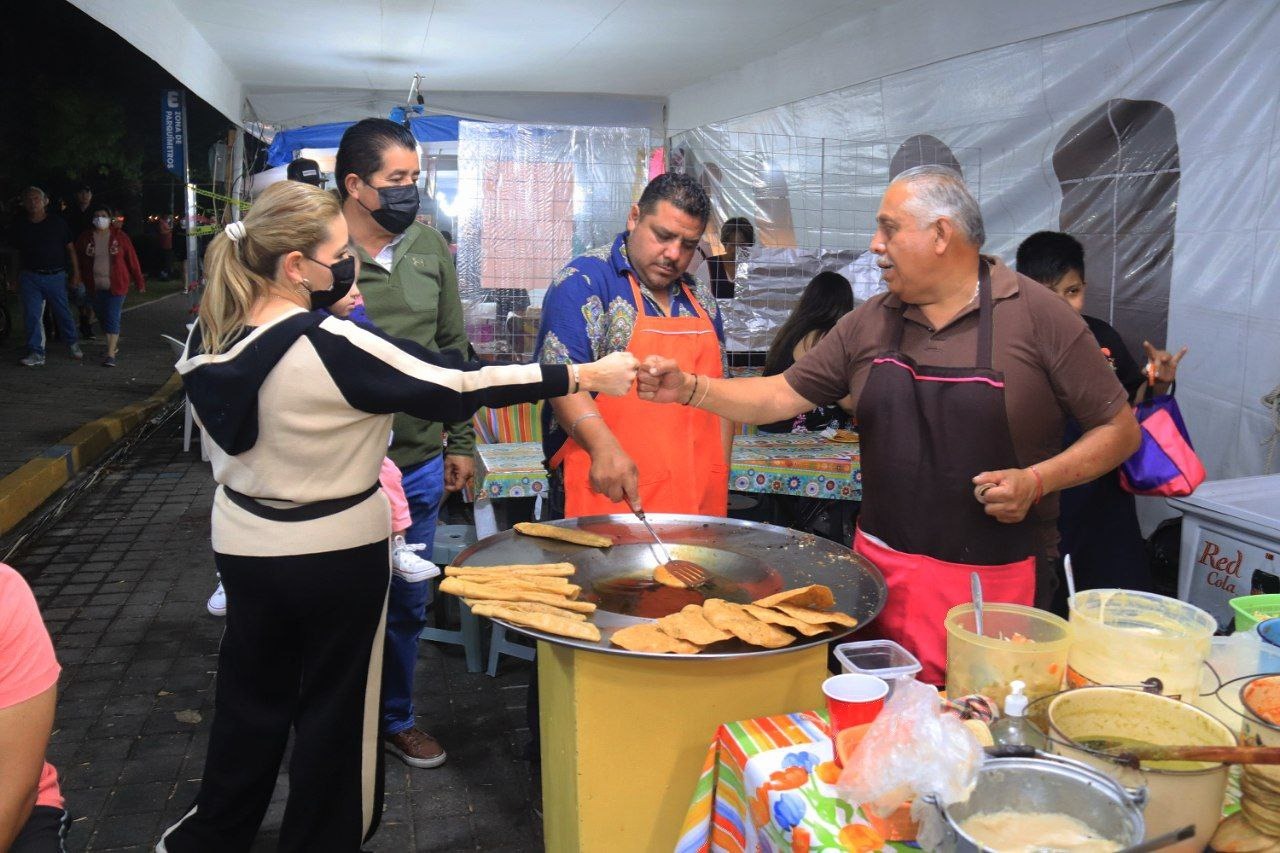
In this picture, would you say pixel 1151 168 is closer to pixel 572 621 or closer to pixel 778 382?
pixel 778 382

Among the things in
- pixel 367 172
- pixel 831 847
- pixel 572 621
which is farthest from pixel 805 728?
pixel 367 172

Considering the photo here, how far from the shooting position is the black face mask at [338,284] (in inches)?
94.3

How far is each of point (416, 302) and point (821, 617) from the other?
78.4 inches

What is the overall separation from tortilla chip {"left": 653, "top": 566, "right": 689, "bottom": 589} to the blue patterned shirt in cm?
86

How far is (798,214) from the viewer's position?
23.2ft

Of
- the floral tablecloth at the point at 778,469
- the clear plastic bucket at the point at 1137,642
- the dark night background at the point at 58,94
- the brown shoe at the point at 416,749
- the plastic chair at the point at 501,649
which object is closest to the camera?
the clear plastic bucket at the point at 1137,642

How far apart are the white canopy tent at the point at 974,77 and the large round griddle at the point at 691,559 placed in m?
2.69

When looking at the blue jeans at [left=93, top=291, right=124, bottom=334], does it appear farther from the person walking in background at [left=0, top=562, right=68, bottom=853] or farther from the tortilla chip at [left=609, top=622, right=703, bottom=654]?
the tortilla chip at [left=609, top=622, right=703, bottom=654]

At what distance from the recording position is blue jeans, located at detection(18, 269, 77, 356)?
12188 mm

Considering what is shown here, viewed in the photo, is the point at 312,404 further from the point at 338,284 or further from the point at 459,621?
the point at 459,621

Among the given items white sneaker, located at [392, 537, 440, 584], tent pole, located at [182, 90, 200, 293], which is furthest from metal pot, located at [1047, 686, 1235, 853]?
tent pole, located at [182, 90, 200, 293]

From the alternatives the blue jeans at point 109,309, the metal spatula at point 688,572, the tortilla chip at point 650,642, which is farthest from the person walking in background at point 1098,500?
the blue jeans at point 109,309

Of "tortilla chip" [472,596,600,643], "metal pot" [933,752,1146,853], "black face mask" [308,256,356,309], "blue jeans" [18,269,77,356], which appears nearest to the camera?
"metal pot" [933,752,1146,853]

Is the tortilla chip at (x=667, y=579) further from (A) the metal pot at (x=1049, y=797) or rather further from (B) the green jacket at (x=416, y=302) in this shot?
(B) the green jacket at (x=416, y=302)
